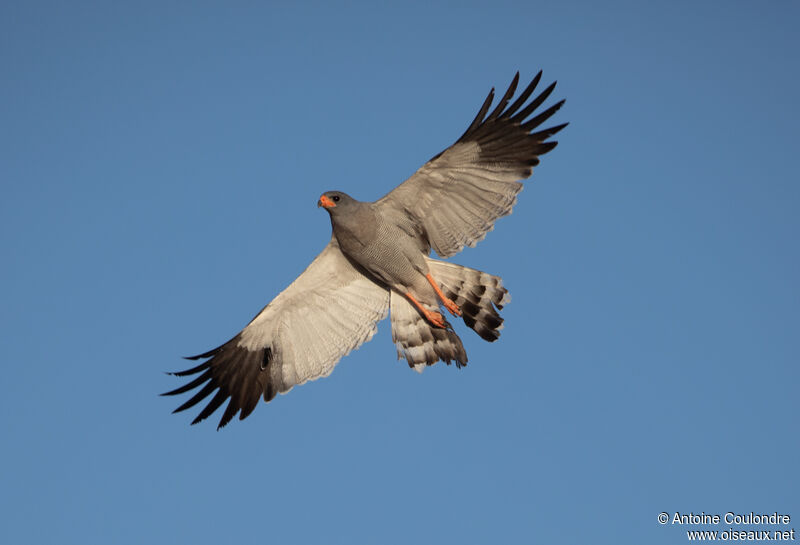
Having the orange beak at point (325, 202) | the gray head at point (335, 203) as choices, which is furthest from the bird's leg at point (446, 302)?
the orange beak at point (325, 202)

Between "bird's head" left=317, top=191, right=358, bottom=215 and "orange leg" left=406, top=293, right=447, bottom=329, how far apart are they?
1582 mm

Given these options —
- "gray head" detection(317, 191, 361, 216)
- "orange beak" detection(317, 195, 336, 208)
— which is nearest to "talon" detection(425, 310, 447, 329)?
"gray head" detection(317, 191, 361, 216)

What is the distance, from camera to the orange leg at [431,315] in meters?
11.2

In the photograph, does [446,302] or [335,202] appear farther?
[446,302]

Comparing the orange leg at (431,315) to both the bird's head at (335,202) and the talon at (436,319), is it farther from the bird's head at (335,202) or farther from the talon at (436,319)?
the bird's head at (335,202)

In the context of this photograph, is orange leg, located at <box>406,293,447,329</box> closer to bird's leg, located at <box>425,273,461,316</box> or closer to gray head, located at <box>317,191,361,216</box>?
bird's leg, located at <box>425,273,461,316</box>

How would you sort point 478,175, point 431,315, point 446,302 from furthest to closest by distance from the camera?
point 431,315, point 446,302, point 478,175

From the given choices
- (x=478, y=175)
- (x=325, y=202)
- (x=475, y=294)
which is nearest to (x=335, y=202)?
(x=325, y=202)

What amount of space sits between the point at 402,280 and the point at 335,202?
1410 mm

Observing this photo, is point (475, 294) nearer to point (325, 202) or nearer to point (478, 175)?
point (478, 175)

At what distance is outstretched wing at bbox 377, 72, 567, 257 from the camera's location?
33.9 ft

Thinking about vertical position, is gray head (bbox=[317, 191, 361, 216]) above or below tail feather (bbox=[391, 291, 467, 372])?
above

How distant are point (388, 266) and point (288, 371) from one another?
79.0 inches

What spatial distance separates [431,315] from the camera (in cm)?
1127
